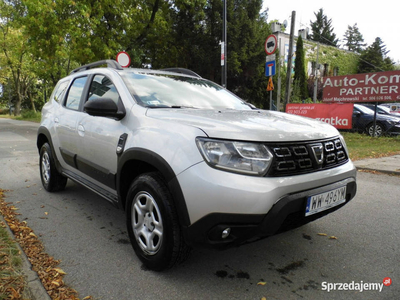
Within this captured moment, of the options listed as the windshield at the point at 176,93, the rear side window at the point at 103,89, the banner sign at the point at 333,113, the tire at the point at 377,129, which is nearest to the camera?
the windshield at the point at 176,93

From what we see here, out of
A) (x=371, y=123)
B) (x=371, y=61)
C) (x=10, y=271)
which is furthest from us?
(x=371, y=61)

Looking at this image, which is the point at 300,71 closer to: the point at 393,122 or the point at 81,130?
the point at 393,122

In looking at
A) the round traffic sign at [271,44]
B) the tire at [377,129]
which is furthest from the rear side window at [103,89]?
the tire at [377,129]

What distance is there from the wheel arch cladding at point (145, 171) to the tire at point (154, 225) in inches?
2.9

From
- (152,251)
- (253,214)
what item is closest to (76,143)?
(152,251)

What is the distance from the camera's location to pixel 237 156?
190 cm

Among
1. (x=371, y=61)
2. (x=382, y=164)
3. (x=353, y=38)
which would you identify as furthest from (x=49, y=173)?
(x=353, y=38)

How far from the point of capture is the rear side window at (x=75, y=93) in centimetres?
355

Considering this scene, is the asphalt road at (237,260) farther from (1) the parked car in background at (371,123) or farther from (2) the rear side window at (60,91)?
(1) the parked car in background at (371,123)

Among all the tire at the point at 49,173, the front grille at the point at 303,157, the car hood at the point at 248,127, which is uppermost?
the car hood at the point at 248,127

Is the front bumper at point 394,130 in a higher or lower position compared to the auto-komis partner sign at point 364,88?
lower

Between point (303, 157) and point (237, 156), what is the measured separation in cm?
50

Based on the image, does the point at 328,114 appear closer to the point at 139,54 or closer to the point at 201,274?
the point at 201,274

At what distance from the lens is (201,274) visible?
88.7 inches
